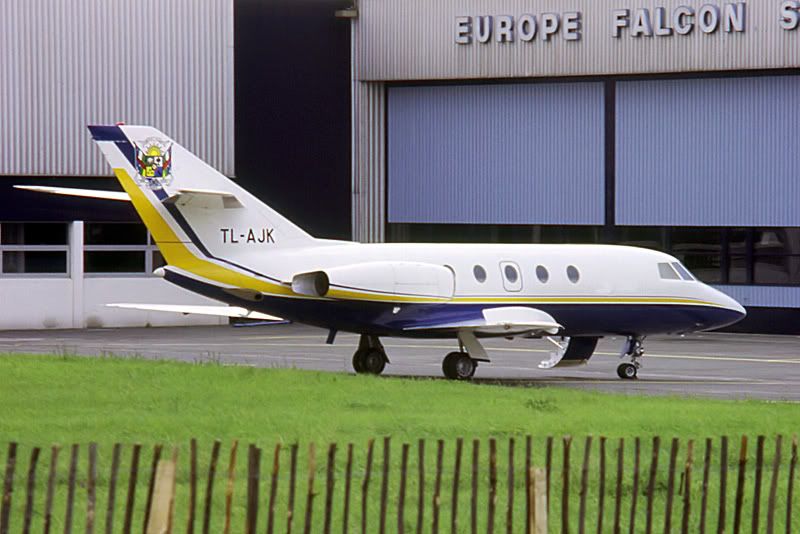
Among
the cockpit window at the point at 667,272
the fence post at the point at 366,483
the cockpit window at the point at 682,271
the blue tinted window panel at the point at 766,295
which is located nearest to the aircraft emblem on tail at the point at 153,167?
the cockpit window at the point at 667,272

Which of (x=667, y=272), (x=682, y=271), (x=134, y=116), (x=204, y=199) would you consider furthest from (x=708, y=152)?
(x=204, y=199)

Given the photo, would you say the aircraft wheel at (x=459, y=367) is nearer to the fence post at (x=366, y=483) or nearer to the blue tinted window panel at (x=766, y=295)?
the blue tinted window panel at (x=766, y=295)

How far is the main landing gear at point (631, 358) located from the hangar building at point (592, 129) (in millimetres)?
16624

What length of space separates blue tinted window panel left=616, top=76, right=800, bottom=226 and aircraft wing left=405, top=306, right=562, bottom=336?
18847mm

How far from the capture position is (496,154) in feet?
180

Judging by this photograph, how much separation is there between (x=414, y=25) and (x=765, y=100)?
11.5 meters

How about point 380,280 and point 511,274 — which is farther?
point 511,274

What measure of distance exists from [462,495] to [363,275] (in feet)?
48.2

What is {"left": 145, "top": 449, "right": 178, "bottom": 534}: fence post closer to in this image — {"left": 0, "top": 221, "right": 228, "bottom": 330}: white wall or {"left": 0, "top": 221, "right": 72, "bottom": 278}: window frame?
{"left": 0, "top": 221, "right": 228, "bottom": 330}: white wall

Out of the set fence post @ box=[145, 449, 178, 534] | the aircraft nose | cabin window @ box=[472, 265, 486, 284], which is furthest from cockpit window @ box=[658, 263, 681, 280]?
fence post @ box=[145, 449, 178, 534]

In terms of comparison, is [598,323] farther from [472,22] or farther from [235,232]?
[472,22]

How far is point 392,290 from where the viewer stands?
3125 centimetres

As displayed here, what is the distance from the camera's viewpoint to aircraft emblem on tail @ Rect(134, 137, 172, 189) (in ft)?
99.9

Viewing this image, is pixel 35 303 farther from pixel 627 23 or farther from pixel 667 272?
pixel 667 272
